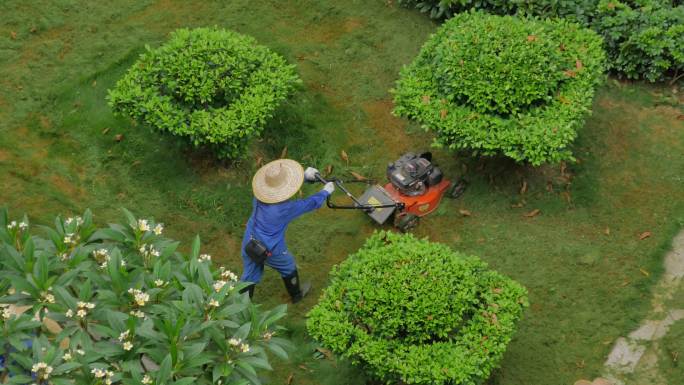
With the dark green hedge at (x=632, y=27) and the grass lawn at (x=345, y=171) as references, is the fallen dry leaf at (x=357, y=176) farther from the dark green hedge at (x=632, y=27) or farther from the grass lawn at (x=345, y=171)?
the dark green hedge at (x=632, y=27)

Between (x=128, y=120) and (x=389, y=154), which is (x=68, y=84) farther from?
(x=389, y=154)

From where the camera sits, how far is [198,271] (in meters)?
6.25

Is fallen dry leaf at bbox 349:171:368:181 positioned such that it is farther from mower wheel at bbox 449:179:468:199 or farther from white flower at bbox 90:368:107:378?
white flower at bbox 90:368:107:378

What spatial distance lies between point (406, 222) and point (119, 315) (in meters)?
4.73

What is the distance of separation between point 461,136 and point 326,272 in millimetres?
2252

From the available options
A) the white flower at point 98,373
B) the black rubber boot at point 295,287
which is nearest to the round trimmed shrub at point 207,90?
the black rubber boot at point 295,287

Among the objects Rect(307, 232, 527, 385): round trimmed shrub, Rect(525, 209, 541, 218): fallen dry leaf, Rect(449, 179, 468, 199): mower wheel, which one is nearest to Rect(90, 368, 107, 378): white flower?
Rect(307, 232, 527, 385): round trimmed shrub

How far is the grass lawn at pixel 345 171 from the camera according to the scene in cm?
913

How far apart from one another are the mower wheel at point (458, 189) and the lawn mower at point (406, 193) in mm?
171

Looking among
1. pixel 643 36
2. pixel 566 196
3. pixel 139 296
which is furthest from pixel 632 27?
pixel 139 296

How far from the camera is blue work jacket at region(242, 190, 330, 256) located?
853 centimetres

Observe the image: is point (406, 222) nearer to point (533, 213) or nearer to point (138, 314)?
point (533, 213)

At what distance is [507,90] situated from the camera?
9.50 metres

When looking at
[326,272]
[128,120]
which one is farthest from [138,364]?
[128,120]
